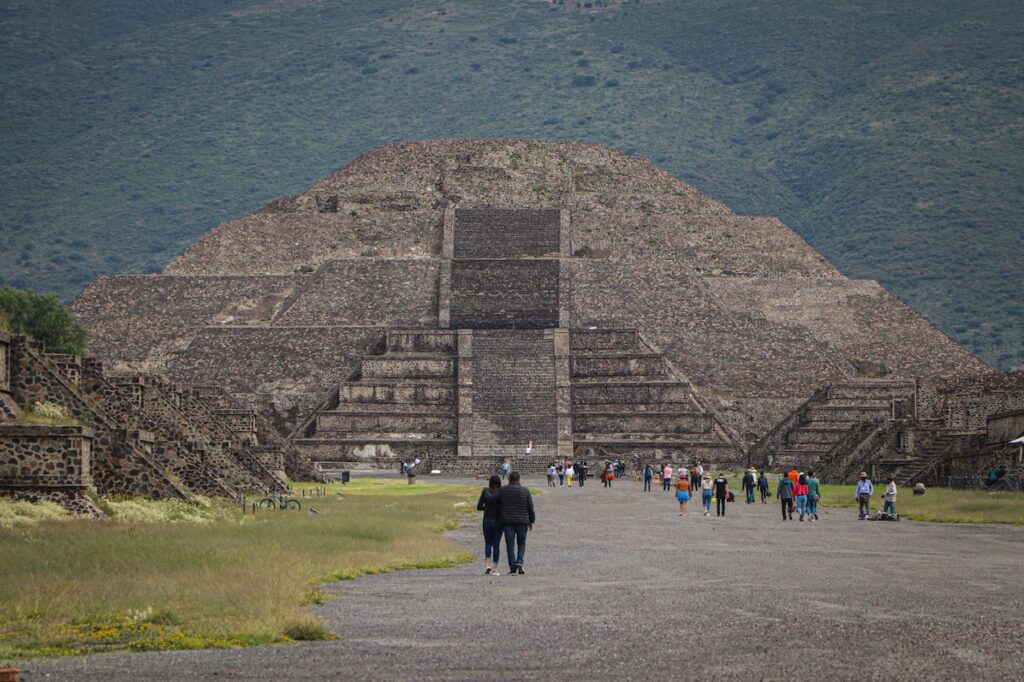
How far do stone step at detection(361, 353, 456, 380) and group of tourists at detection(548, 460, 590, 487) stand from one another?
25.2 feet

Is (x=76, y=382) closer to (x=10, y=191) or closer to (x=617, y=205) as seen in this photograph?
(x=617, y=205)

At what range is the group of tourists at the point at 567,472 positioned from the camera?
53.6 metres

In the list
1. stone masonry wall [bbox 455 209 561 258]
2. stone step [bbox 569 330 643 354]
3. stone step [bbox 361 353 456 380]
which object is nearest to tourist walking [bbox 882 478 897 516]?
stone step [bbox 361 353 456 380]

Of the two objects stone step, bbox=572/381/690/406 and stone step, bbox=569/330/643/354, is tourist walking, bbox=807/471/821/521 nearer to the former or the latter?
stone step, bbox=572/381/690/406

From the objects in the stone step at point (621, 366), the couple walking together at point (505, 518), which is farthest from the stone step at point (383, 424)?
the couple walking together at point (505, 518)

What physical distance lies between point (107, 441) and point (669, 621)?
1471 centimetres

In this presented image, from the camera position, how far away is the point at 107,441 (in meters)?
28.0

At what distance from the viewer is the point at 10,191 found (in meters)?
152

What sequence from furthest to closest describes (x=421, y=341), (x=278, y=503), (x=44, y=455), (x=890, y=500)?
(x=421, y=341) < (x=890, y=500) < (x=278, y=503) < (x=44, y=455)

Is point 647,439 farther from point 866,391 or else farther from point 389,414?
point 389,414

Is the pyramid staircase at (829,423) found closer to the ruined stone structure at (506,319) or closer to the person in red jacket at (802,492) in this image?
the ruined stone structure at (506,319)

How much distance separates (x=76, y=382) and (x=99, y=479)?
4399 millimetres

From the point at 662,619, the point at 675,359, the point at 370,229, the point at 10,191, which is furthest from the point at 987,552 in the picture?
the point at 10,191

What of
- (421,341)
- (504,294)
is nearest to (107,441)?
(421,341)
